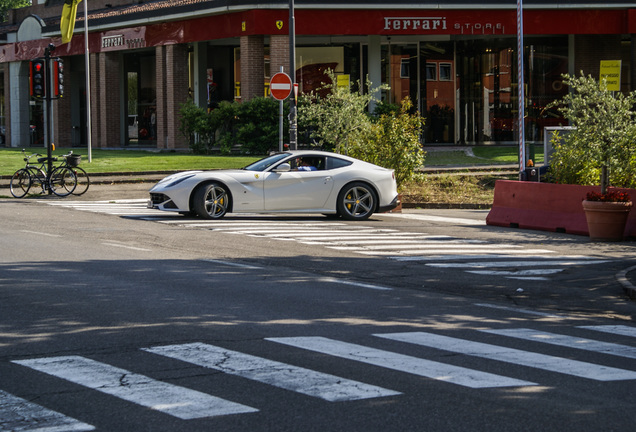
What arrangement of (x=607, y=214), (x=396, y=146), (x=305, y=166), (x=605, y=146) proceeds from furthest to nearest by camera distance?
(x=396, y=146) → (x=305, y=166) → (x=605, y=146) → (x=607, y=214)

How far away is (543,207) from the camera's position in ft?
60.6

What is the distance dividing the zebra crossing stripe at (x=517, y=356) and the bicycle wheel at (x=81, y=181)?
62.4ft

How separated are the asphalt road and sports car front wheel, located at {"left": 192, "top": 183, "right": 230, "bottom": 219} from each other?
3.43 metres

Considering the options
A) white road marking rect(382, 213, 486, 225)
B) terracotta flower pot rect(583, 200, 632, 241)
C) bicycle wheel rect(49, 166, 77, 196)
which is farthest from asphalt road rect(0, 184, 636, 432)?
bicycle wheel rect(49, 166, 77, 196)

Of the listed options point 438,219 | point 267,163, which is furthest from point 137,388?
point 438,219

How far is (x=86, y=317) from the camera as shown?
8.45m

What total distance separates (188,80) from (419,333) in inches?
1443

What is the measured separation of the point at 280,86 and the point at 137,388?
19.5 meters

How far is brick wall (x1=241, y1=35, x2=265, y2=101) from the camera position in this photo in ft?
127

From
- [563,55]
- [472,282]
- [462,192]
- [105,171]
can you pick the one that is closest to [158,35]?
[105,171]

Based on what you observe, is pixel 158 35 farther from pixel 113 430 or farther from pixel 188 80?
pixel 113 430

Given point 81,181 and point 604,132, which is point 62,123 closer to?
point 81,181

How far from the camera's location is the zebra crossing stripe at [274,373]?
5.94 m

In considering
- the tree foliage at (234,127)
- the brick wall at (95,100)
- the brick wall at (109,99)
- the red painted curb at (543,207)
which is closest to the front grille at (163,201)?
the red painted curb at (543,207)
